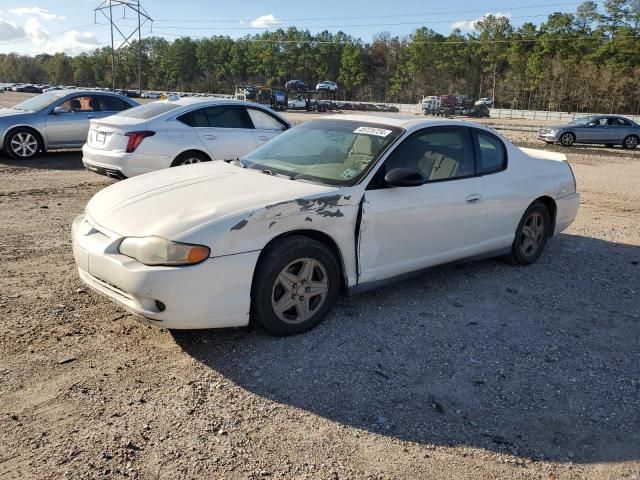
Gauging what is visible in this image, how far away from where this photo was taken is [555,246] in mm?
6645

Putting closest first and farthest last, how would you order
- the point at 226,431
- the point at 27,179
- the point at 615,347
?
the point at 226,431, the point at 615,347, the point at 27,179

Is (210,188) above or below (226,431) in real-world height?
above

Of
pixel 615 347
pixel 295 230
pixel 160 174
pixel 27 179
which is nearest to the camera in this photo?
pixel 295 230

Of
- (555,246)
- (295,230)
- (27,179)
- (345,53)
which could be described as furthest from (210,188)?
(345,53)

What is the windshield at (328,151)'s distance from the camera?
13.9ft

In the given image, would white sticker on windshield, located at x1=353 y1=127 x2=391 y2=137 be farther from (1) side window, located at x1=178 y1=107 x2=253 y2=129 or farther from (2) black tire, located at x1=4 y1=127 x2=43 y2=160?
(2) black tire, located at x1=4 y1=127 x2=43 y2=160

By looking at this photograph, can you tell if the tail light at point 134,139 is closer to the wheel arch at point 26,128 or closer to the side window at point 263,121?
the side window at point 263,121

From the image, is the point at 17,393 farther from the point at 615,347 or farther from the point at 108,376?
the point at 615,347

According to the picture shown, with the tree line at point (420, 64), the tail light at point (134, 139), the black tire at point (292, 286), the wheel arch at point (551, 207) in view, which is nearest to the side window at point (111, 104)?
the tail light at point (134, 139)

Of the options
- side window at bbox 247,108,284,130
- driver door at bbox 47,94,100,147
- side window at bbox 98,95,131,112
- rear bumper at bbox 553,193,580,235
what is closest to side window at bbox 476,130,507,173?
rear bumper at bbox 553,193,580,235

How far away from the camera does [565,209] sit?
6020 millimetres

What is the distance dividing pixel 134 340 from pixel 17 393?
82 centimetres

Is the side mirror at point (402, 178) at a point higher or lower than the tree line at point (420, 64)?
lower

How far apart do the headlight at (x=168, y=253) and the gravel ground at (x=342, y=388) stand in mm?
681
